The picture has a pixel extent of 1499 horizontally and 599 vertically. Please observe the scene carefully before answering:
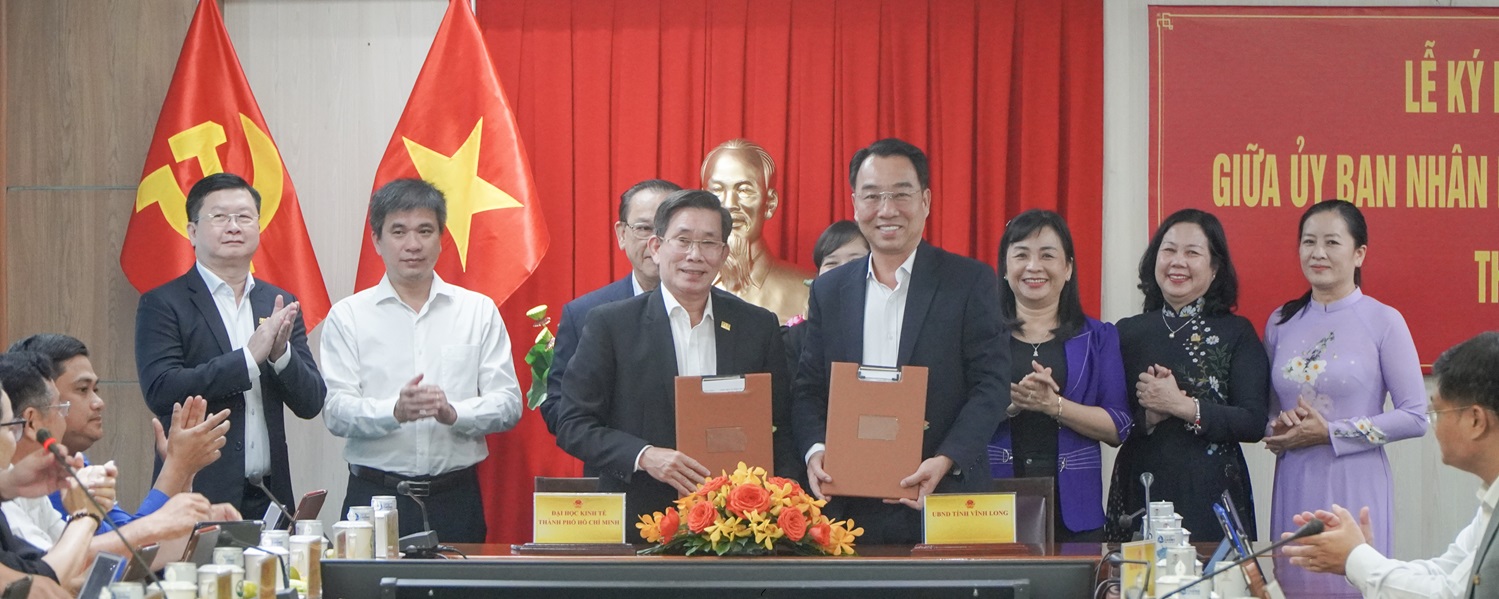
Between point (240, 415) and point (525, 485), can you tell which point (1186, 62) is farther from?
point (240, 415)

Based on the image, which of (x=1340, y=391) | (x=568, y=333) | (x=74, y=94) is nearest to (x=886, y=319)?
(x=568, y=333)

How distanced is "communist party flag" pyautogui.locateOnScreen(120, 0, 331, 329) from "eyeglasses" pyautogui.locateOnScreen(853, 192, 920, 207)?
2.22 m

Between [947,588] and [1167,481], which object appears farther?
[1167,481]

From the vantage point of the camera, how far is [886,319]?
340cm

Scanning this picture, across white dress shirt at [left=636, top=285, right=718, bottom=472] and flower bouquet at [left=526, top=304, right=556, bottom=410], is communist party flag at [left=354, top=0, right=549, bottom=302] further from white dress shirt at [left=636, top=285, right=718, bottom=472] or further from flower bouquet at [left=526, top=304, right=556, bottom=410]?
white dress shirt at [left=636, top=285, right=718, bottom=472]

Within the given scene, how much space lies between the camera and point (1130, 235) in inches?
198

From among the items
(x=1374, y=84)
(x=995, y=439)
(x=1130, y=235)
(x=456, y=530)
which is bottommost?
(x=456, y=530)

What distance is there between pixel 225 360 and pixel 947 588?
2535mm

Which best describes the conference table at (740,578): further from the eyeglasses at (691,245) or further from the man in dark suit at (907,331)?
the eyeglasses at (691,245)

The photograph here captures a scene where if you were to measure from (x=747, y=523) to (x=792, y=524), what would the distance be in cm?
9

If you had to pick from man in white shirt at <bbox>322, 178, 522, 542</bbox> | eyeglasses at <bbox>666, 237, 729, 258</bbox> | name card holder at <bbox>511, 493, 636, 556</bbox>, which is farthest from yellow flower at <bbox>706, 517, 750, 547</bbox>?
man in white shirt at <bbox>322, 178, 522, 542</bbox>

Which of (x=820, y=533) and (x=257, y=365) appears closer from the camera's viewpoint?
(x=820, y=533)

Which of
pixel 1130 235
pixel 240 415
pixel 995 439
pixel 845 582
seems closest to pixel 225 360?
pixel 240 415

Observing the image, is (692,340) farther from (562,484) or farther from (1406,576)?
(1406,576)
